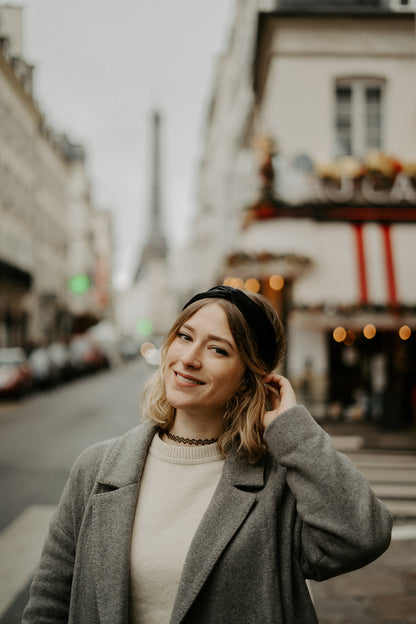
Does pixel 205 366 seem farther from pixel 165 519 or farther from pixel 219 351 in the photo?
pixel 165 519

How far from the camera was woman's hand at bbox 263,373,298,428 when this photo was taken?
2023 mm

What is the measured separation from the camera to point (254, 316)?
207cm

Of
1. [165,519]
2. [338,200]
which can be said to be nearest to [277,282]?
[338,200]

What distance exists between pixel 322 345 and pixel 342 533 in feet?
43.1

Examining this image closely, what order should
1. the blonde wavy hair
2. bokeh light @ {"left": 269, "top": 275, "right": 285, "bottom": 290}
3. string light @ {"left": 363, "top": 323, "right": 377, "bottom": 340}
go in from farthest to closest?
bokeh light @ {"left": 269, "top": 275, "right": 285, "bottom": 290}
string light @ {"left": 363, "top": 323, "right": 377, "bottom": 340}
the blonde wavy hair

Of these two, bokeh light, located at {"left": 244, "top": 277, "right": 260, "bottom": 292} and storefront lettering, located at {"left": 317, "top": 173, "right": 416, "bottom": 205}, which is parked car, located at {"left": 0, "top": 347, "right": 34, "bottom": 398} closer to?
bokeh light, located at {"left": 244, "top": 277, "right": 260, "bottom": 292}

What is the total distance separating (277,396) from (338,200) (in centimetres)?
1281

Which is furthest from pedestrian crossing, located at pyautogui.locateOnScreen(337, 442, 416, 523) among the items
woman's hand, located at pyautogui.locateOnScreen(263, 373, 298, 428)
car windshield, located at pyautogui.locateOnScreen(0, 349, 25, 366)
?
car windshield, located at pyautogui.locateOnScreen(0, 349, 25, 366)

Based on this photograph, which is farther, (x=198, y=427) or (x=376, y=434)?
(x=376, y=434)

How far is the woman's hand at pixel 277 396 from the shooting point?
202cm

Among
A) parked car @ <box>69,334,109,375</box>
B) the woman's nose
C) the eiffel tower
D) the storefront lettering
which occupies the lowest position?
parked car @ <box>69,334,109,375</box>

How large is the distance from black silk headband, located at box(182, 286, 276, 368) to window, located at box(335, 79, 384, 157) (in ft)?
45.6

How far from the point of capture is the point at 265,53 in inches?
636

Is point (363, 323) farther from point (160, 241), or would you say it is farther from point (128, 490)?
point (160, 241)
